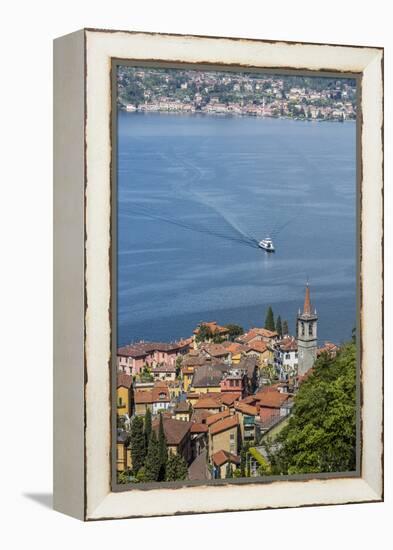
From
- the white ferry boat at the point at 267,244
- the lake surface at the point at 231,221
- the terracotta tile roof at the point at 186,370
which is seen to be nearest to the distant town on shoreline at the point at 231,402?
the terracotta tile roof at the point at 186,370

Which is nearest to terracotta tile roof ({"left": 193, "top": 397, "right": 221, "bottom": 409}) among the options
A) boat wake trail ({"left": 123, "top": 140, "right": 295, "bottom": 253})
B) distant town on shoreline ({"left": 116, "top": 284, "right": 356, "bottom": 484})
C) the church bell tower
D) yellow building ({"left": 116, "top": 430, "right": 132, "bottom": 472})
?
distant town on shoreline ({"left": 116, "top": 284, "right": 356, "bottom": 484})

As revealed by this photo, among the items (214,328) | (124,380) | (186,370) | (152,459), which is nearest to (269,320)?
(214,328)

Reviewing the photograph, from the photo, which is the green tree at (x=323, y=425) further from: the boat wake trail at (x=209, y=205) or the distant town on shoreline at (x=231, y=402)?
the boat wake trail at (x=209, y=205)

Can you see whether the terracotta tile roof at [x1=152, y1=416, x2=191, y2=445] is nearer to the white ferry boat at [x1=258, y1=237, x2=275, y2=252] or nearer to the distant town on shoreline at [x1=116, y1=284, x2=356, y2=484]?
the distant town on shoreline at [x1=116, y1=284, x2=356, y2=484]

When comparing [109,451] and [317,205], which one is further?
[317,205]

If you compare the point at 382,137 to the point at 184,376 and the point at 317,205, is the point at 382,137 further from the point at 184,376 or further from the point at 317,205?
the point at 184,376

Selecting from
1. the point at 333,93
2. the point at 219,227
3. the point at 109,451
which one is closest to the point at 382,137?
the point at 333,93
